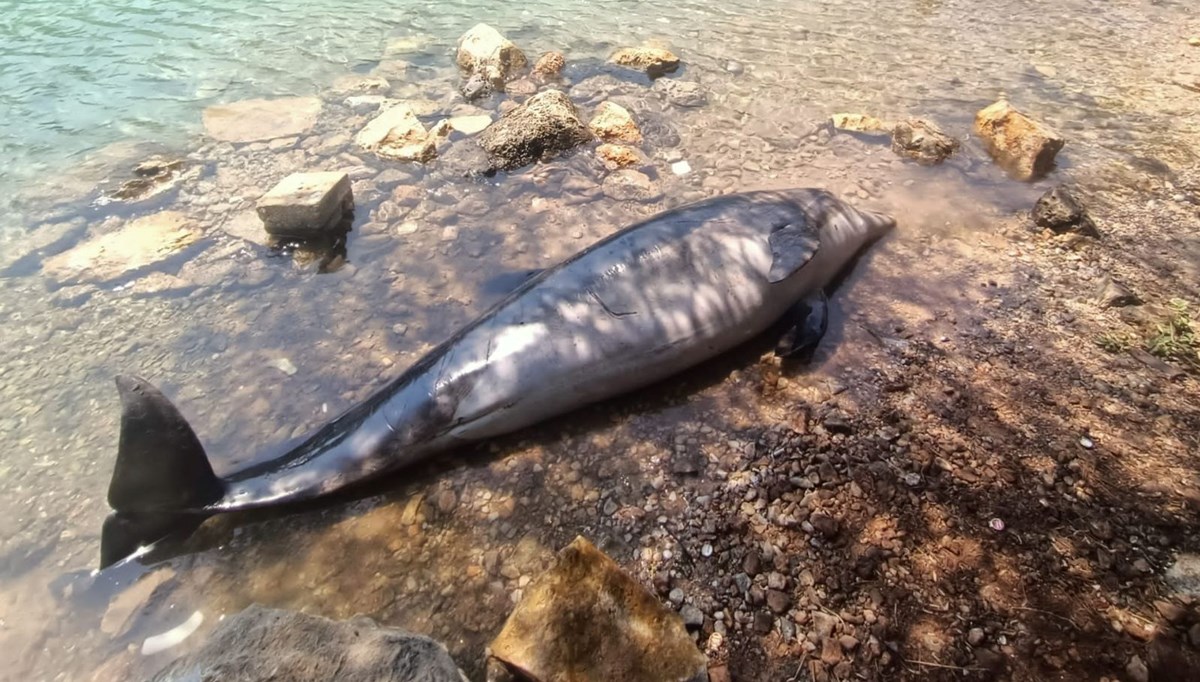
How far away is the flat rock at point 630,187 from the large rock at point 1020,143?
3157 mm

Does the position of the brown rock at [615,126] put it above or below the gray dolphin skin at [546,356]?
above

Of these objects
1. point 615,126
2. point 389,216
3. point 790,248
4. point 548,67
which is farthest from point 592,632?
point 548,67

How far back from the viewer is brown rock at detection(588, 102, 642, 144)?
6.33 meters

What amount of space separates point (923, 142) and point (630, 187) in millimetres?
2766

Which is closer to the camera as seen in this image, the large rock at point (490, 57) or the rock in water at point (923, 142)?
the rock in water at point (923, 142)

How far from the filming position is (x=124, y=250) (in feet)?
17.5

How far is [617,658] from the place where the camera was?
238 centimetres

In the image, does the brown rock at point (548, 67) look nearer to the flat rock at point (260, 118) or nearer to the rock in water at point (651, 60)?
the rock in water at point (651, 60)

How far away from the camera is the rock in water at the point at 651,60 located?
7.67 m

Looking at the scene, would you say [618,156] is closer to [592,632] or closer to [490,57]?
[490,57]

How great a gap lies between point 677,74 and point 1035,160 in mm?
3887

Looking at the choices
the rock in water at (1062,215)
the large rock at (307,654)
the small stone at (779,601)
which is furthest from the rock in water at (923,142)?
the large rock at (307,654)

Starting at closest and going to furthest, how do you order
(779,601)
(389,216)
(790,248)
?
(779,601)
(790,248)
(389,216)

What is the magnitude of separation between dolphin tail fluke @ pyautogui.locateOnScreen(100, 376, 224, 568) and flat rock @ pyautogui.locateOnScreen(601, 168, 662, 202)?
3.76m
